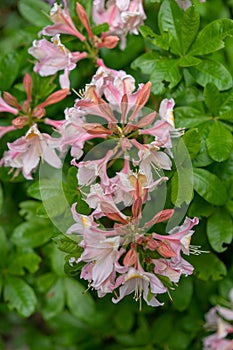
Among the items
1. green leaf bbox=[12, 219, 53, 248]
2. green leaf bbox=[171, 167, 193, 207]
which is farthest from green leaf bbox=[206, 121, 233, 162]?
green leaf bbox=[12, 219, 53, 248]

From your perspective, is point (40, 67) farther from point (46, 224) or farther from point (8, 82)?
point (46, 224)

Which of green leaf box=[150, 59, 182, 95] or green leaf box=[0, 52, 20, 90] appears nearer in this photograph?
green leaf box=[150, 59, 182, 95]

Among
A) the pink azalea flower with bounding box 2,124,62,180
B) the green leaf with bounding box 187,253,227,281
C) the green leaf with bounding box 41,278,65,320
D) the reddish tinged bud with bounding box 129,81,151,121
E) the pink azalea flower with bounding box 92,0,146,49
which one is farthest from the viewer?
the green leaf with bounding box 41,278,65,320

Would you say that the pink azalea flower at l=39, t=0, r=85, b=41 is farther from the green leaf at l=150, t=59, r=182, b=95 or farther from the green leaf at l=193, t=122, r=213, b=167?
the green leaf at l=193, t=122, r=213, b=167

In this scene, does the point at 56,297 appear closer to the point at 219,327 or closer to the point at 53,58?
the point at 219,327

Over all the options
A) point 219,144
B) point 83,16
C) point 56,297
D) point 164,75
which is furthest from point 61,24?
point 56,297

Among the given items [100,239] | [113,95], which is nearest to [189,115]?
[113,95]
